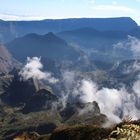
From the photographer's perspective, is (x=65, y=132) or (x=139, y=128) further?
(x=65, y=132)

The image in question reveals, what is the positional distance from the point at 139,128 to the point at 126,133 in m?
0.81

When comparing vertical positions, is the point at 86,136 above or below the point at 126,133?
below

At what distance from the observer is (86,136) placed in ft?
576

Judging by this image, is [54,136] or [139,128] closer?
[139,128]

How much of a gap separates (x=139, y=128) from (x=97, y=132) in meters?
159

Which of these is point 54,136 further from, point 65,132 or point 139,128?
point 139,128

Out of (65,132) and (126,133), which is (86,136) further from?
(126,133)

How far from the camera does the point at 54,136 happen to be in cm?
17862

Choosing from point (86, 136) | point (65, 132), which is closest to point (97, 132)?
point (86, 136)

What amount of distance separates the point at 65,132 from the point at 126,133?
16992cm

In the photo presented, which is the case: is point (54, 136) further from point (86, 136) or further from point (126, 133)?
point (126, 133)

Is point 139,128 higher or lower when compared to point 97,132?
higher

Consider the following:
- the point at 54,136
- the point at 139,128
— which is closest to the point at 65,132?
the point at 54,136

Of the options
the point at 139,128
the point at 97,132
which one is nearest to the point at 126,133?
the point at 139,128
